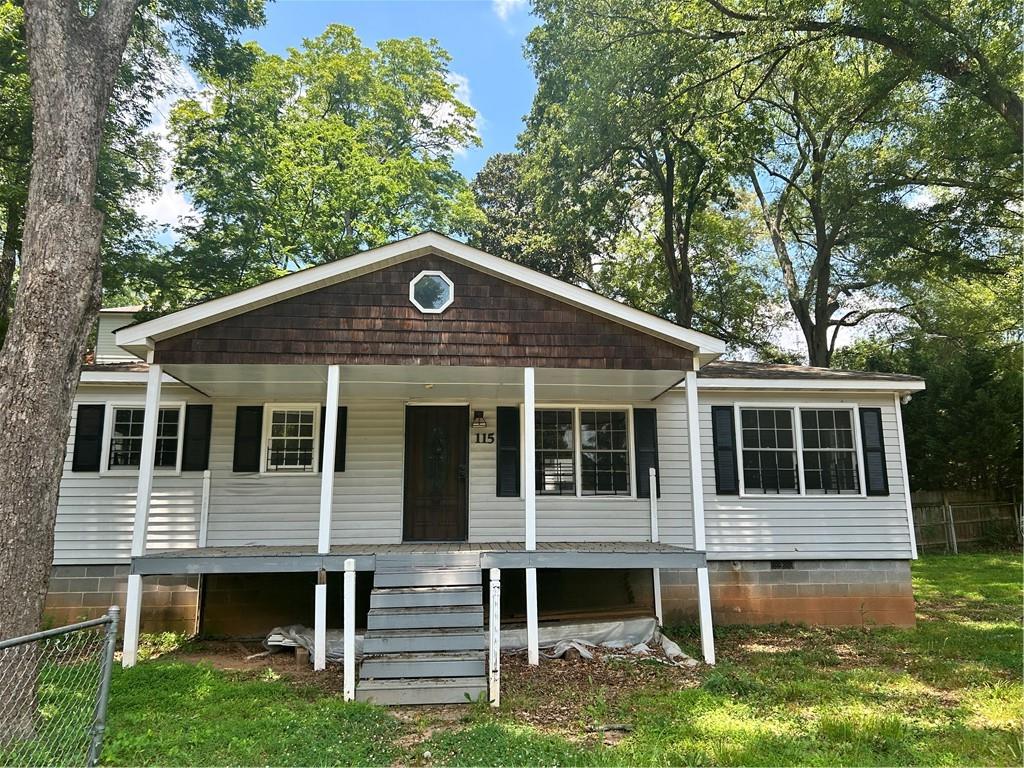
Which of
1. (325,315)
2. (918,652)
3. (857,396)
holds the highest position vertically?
(325,315)

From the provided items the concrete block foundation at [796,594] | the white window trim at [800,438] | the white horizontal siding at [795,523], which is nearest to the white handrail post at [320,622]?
the concrete block foundation at [796,594]

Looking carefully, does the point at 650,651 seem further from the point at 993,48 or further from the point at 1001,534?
the point at 1001,534

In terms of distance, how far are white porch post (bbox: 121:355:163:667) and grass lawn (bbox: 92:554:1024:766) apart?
0.42 metres

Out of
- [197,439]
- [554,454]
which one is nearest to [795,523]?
[554,454]

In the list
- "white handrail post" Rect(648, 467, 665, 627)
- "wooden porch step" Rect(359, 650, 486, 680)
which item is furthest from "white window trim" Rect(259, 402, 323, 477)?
"white handrail post" Rect(648, 467, 665, 627)

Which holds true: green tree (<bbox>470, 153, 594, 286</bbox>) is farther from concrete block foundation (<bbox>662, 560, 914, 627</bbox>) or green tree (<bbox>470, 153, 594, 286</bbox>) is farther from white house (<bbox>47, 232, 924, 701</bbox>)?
concrete block foundation (<bbox>662, 560, 914, 627</bbox>)

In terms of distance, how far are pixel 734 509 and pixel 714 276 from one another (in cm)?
1527

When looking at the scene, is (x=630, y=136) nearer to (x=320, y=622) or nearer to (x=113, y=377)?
(x=113, y=377)

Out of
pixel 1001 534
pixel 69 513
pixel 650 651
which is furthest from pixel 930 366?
pixel 69 513

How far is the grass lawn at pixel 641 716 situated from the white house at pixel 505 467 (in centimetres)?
141

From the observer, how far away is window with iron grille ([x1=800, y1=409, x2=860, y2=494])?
9.27m

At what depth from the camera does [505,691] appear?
608 centimetres

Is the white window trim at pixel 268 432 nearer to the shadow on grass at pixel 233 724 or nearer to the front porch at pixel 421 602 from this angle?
the front porch at pixel 421 602

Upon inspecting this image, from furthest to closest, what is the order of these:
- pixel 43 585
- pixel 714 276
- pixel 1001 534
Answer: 1. pixel 714 276
2. pixel 1001 534
3. pixel 43 585
